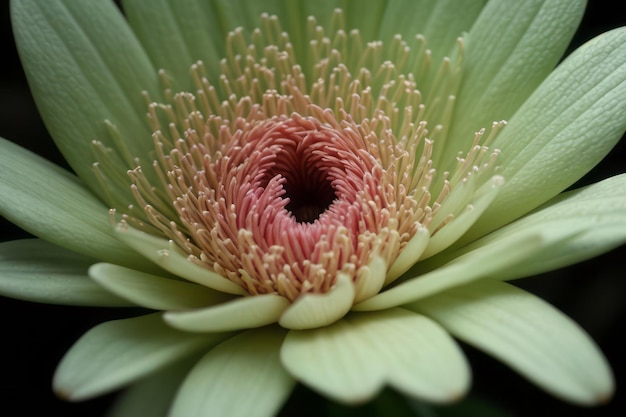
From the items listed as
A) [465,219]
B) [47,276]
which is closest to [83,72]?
[47,276]

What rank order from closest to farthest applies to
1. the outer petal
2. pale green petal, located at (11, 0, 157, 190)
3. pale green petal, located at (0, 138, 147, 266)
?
the outer petal → pale green petal, located at (0, 138, 147, 266) → pale green petal, located at (11, 0, 157, 190)

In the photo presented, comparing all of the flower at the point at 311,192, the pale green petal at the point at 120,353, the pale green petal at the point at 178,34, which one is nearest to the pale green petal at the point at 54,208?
the flower at the point at 311,192

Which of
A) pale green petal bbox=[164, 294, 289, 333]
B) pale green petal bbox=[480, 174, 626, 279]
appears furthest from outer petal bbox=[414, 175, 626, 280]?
pale green petal bbox=[164, 294, 289, 333]

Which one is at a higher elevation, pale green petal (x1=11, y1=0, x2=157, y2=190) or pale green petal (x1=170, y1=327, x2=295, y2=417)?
pale green petal (x1=11, y1=0, x2=157, y2=190)

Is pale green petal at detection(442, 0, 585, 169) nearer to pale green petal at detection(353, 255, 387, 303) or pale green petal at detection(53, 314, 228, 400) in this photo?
pale green petal at detection(353, 255, 387, 303)

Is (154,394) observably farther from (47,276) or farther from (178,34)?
(178,34)

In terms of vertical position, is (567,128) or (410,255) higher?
(567,128)
